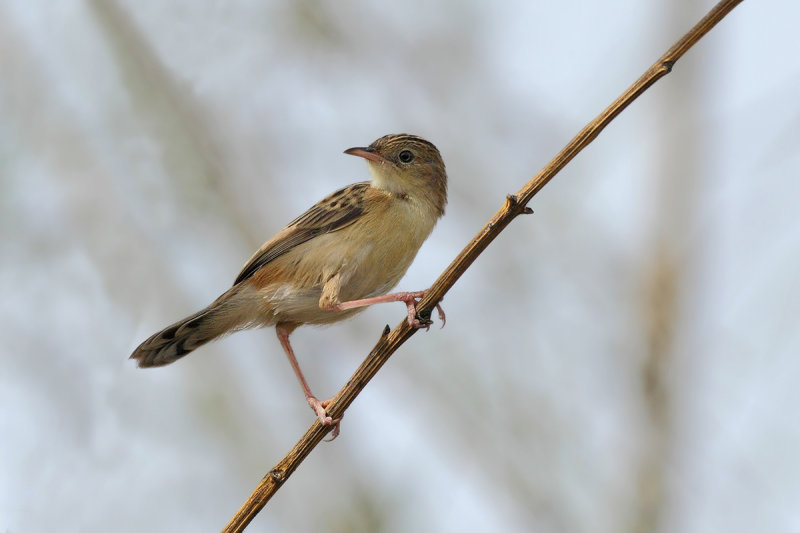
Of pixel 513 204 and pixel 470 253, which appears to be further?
pixel 470 253

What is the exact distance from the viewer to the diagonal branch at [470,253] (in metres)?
3.20

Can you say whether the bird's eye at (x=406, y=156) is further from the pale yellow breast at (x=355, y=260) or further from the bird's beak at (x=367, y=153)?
the pale yellow breast at (x=355, y=260)

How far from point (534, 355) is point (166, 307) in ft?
10.3

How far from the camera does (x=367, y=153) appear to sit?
586 centimetres

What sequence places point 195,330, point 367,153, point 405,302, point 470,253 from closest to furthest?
point 470,253, point 405,302, point 195,330, point 367,153

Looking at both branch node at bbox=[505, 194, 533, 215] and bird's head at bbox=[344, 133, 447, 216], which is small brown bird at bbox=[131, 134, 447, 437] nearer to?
bird's head at bbox=[344, 133, 447, 216]

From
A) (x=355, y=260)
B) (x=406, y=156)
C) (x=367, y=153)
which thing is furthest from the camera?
(x=406, y=156)

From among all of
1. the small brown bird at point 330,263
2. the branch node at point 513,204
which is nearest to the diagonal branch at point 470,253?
the branch node at point 513,204

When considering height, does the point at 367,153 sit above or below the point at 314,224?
above

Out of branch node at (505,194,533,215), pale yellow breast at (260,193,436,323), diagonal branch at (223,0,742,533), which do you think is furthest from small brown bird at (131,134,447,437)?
branch node at (505,194,533,215)

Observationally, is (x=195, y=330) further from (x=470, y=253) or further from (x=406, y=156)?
(x=470, y=253)

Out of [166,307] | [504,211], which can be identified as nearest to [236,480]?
[166,307]

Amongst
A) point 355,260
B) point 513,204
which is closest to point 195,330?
point 355,260

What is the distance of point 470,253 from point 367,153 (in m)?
2.45
